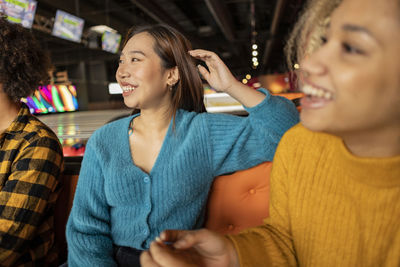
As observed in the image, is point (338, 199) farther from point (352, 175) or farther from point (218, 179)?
point (218, 179)

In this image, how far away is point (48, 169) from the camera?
132 cm

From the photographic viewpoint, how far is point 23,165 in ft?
4.24

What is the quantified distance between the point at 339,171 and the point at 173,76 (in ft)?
2.99

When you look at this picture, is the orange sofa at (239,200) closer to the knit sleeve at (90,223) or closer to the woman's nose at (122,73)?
the knit sleeve at (90,223)

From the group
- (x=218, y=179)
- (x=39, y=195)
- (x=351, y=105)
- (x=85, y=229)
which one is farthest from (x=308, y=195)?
(x=39, y=195)

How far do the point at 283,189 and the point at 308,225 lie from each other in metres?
0.13

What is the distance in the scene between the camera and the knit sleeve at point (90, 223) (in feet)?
3.76

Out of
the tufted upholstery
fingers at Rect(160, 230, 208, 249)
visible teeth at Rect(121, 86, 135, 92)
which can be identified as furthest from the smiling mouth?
fingers at Rect(160, 230, 208, 249)

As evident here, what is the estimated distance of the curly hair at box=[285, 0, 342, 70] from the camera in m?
0.77

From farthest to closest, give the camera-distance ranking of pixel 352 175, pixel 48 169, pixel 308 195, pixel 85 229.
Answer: pixel 48 169
pixel 85 229
pixel 308 195
pixel 352 175

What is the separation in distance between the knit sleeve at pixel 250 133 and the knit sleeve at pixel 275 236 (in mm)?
256

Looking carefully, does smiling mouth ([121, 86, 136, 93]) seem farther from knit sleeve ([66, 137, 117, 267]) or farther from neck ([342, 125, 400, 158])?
neck ([342, 125, 400, 158])

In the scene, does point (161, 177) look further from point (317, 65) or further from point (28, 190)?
point (317, 65)

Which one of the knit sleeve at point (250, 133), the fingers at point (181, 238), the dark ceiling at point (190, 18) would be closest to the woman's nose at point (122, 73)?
the knit sleeve at point (250, 133)
